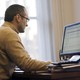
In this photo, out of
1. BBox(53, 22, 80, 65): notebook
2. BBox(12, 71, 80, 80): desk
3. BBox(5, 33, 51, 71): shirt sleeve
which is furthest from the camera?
BBox(53, 22, 80, 65): notebook

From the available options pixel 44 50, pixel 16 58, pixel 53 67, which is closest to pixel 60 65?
pixel 53 67

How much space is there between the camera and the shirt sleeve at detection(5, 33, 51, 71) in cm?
168

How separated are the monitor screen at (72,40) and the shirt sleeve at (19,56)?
24.4 inches

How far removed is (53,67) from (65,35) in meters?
0.96

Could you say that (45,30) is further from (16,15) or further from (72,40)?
(16,15)

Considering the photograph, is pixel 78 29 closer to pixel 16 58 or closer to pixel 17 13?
pixel 17 13

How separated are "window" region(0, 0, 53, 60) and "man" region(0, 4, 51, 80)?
1.41 m

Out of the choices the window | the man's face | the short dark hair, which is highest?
the short dark hair

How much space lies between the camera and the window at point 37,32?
3438 millimetres

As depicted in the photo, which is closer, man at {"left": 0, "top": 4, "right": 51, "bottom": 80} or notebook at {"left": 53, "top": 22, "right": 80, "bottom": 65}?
man at {"left": 0, "top": 4, "right": 51, "bottom": 80}

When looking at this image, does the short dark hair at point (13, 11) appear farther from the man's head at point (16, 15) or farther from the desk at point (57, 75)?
the desk at point (57, 75)

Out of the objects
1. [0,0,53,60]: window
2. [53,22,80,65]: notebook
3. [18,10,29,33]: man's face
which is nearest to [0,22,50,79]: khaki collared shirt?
[18,10,29,33]: man's face

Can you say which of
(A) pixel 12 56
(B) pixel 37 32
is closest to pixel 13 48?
(A) pixel 12 56

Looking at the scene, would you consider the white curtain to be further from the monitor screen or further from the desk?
the desk
